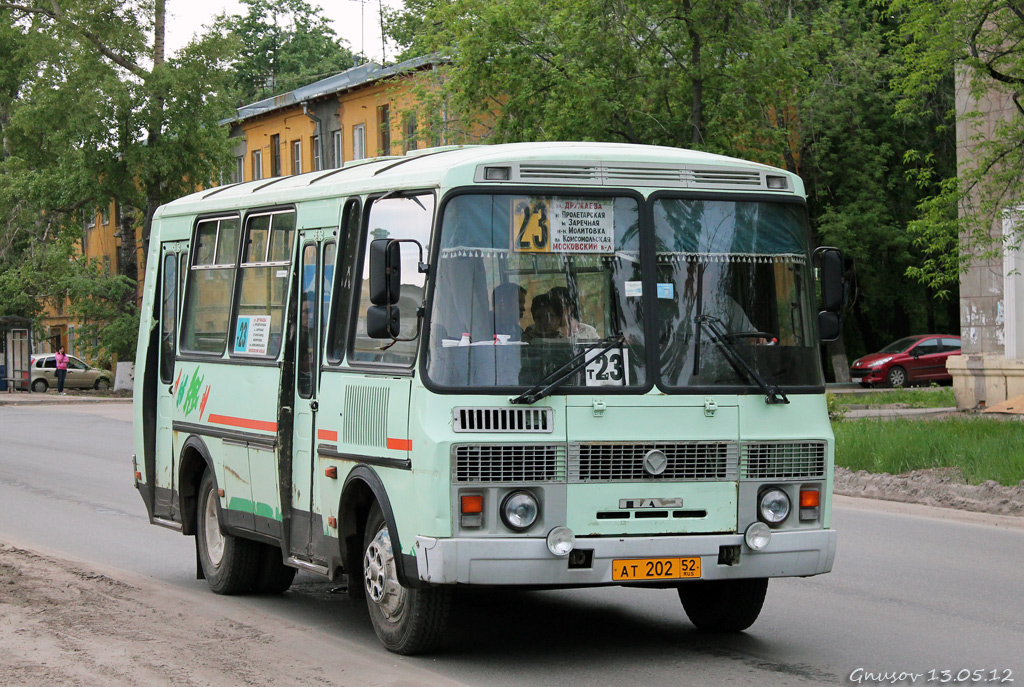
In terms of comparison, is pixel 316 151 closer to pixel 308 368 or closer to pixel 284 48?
pixel 284 48

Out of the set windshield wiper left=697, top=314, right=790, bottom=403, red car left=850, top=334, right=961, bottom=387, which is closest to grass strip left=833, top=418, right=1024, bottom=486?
windshield wiper left=697, top=314, right=790, bottom=403

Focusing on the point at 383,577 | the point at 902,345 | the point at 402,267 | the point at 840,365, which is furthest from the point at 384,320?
the point at 840,365

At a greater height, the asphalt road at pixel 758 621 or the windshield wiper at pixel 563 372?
the windshield wiper at pixel 563 372

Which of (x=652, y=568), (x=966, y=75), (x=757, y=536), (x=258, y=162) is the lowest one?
(x=652, y=568)

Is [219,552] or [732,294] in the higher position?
[732,294]

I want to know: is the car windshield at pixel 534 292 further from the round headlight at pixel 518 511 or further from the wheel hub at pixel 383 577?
the wheel hub at pixel 383 577

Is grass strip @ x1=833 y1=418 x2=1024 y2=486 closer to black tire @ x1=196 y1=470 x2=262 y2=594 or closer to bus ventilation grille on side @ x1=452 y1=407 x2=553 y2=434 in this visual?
black tire @ x1=196 y1=470 x2=262 y2=594

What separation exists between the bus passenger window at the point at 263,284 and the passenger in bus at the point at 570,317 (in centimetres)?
239

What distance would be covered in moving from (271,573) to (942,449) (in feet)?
32.0

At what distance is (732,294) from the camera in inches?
316

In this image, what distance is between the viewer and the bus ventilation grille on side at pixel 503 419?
24.5 ft

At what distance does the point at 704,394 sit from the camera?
7816 millimetres

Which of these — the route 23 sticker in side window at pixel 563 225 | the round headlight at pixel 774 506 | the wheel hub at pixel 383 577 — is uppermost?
the route 23 sticker in side window at pixel 563 225

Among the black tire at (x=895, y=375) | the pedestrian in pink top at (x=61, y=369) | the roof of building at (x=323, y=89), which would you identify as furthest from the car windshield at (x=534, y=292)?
the pedestrian in pink top at (x=61, y=369)
